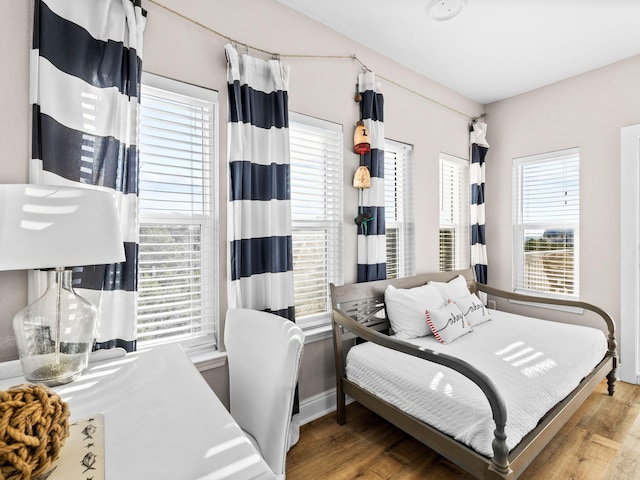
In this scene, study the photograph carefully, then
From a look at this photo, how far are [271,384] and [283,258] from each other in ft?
2.95

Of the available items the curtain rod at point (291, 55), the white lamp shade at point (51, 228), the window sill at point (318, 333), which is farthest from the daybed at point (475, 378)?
the curtain rod at point (291, 55)

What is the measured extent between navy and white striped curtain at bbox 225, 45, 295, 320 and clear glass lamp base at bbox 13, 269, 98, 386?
2.48 feet

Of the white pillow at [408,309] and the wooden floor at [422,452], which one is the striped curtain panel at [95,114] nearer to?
the wooden floor at [422,452]

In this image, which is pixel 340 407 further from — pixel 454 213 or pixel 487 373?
pixel 454 213

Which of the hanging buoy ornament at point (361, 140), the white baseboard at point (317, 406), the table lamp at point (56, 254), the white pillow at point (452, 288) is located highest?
the hanging buoy ornament at point (361, 140)

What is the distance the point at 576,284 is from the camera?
3115 mm

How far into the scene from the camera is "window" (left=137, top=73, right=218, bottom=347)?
65.6 inches

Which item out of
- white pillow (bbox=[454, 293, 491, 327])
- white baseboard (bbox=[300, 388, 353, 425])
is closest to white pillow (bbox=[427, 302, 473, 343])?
white pillow (bbox=[454, 293, 491, 327])

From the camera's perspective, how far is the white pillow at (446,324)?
223cm

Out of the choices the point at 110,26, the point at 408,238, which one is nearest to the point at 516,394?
the point at 408,238

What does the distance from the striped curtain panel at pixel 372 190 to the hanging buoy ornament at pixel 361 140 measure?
0.10 meters

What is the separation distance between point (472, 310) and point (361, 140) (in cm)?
162

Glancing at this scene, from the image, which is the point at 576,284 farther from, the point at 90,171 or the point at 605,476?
the point at 90,171

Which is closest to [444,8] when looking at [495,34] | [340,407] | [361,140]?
[495,34]
